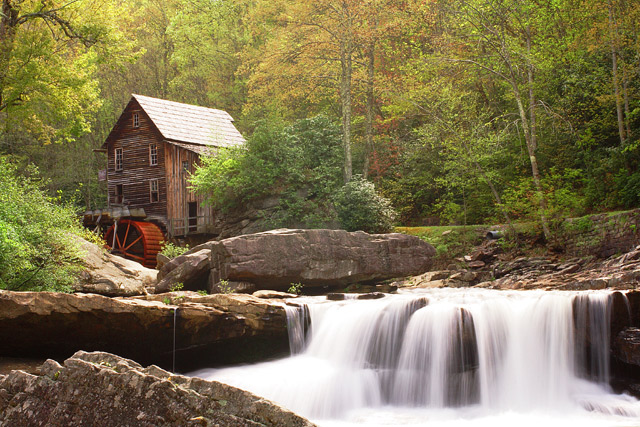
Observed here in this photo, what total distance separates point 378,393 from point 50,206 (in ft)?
34.9

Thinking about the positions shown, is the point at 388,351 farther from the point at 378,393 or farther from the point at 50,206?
the point at 50,206

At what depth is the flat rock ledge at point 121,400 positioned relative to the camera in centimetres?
346

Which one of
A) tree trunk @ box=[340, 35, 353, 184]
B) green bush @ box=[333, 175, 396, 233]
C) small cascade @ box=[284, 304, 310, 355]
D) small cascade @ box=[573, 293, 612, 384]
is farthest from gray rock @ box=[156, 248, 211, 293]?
small cascade @ box=[573, 293, 612, 384]

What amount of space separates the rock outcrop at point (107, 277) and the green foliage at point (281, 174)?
6545mm

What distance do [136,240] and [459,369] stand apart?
2372 cm

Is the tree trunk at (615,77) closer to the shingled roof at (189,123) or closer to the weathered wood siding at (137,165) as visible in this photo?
the shingled roof at (189,123)

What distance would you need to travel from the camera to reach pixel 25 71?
18.2 meters

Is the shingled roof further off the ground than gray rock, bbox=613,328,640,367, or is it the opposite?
the shingled roof

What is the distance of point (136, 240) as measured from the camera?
1185 inches

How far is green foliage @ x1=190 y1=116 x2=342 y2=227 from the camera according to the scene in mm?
23172

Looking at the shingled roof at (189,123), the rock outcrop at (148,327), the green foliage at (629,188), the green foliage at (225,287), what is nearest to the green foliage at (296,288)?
the green foliage at (225,287)

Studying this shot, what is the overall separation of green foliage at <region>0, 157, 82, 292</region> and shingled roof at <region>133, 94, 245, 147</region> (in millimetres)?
15667

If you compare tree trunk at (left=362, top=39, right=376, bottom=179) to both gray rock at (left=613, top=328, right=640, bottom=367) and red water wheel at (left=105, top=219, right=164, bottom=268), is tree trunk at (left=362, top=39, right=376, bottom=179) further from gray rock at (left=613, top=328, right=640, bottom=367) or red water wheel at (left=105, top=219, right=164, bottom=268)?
gray rock at (left=613, top=328, right=640, bottom=367)

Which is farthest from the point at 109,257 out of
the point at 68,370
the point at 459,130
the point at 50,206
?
the point at 68,370
